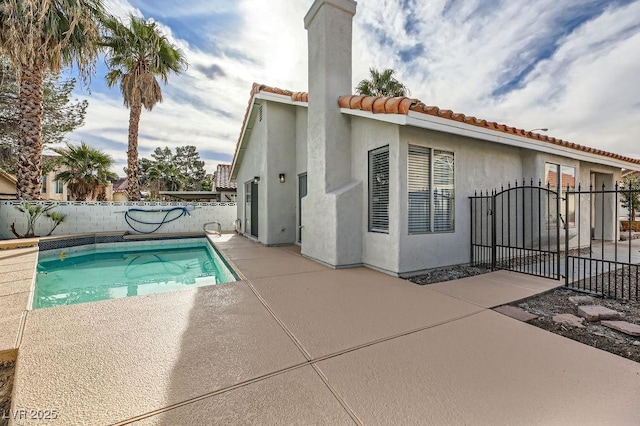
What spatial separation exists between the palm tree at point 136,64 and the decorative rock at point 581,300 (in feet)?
63.3

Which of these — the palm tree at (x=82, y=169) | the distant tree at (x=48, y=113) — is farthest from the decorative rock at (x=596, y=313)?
the palm tree at (x=82, y=169)

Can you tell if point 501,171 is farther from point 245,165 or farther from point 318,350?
point 245,165

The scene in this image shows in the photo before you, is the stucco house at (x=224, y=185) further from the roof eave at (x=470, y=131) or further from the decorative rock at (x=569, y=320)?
the decorative rock at (x=569, y=320)

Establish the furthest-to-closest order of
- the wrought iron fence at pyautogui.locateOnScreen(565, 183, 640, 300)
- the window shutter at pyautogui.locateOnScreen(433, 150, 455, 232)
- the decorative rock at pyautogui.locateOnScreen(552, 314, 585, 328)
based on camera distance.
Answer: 1. the window shutter at pyautogui.locateOnScreen(433, 150, 455, 232)
2. the wrought iron fence at pyautogui.locateOnScreen(565, 183, 640, 300)
3. the decorative rock at pyautogui.locateOnScreen(552, 314, 585, 328)

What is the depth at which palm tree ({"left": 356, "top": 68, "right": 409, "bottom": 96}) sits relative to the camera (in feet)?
61.4

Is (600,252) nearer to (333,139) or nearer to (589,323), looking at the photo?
(589,323)

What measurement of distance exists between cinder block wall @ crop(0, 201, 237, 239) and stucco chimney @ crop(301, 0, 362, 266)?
12.3 metres

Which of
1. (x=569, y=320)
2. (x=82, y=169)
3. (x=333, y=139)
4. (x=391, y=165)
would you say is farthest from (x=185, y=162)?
(x=569, y=320)

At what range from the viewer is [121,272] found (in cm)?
898

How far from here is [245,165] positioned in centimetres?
1480

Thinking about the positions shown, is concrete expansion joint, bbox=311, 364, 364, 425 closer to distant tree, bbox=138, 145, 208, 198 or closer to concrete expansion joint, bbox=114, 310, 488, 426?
concrete expansion joint, bbox=114, 310, 488, 426

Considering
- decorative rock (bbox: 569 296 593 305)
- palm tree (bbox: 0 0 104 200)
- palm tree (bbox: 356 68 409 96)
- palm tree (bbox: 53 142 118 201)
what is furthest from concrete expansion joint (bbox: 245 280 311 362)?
palm tree (bbox: 356 68 409 96)

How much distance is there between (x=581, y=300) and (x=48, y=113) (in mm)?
26101

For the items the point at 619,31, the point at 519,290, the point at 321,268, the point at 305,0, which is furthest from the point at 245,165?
the point at 619,31
